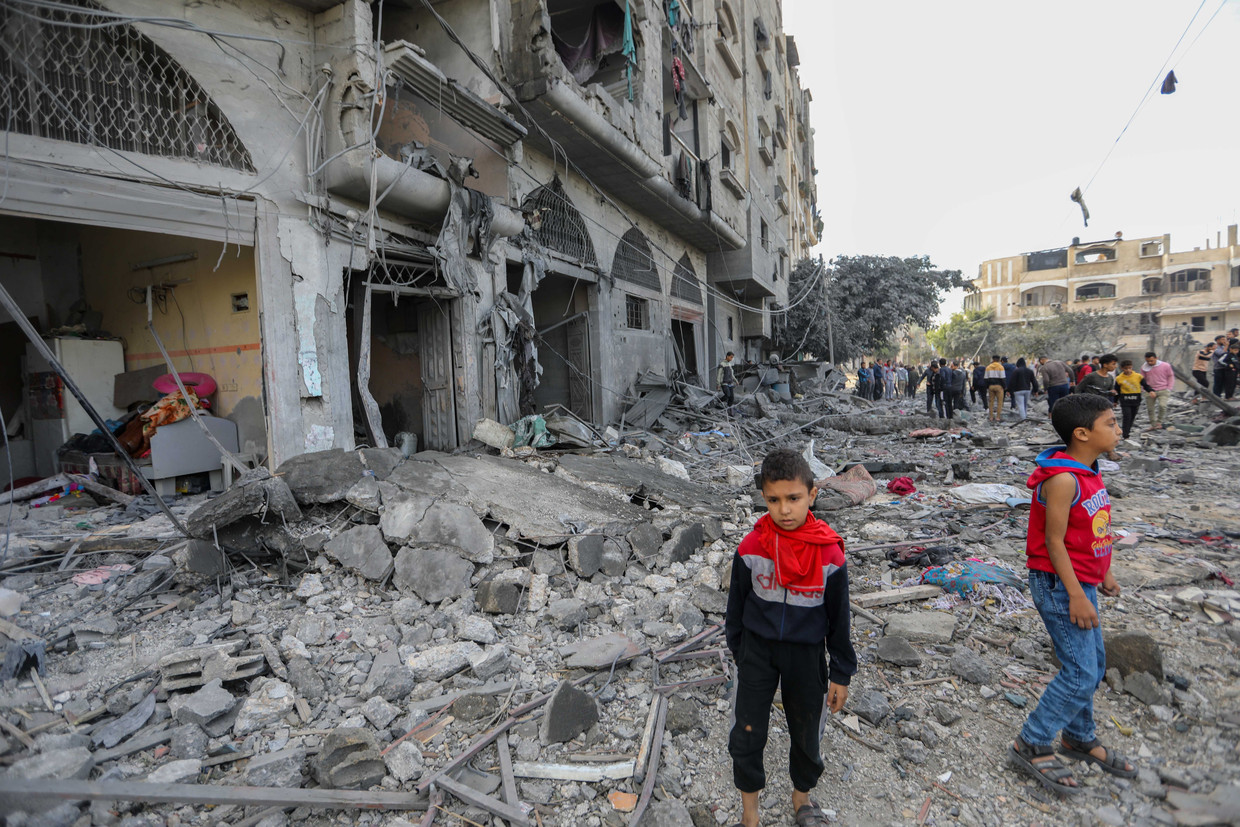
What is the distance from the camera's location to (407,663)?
324cm

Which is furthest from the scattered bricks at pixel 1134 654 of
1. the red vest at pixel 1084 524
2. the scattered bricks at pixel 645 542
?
the scattered bricks at pixel 645 542

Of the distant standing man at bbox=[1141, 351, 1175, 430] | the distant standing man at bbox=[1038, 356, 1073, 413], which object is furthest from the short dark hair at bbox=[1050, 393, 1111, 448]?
the distant standing man at bbox=[1038, 356, 1073, 413]

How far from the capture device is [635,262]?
1286cm

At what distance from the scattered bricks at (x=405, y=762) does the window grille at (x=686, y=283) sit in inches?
527

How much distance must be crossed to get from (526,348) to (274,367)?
351 cm

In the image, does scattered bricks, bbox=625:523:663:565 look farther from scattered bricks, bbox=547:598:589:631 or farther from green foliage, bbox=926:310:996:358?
green foliage, bbox=926:310:996:358

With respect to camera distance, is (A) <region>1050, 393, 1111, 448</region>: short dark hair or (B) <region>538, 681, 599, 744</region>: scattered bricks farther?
(B) <region>538, 681, 599, 744</region>: scattered bricks

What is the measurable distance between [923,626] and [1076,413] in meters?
1.74

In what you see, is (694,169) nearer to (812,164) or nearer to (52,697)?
(52,697)

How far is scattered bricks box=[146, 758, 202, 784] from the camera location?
7.49ft

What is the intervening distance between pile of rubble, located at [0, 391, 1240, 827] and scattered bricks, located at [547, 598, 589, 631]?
20mm

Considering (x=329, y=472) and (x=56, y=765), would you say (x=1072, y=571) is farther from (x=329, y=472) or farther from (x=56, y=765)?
(x=329, y=472)

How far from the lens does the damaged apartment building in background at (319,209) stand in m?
5.02

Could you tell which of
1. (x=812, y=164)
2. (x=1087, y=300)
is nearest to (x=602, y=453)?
(x=812, y=164)
